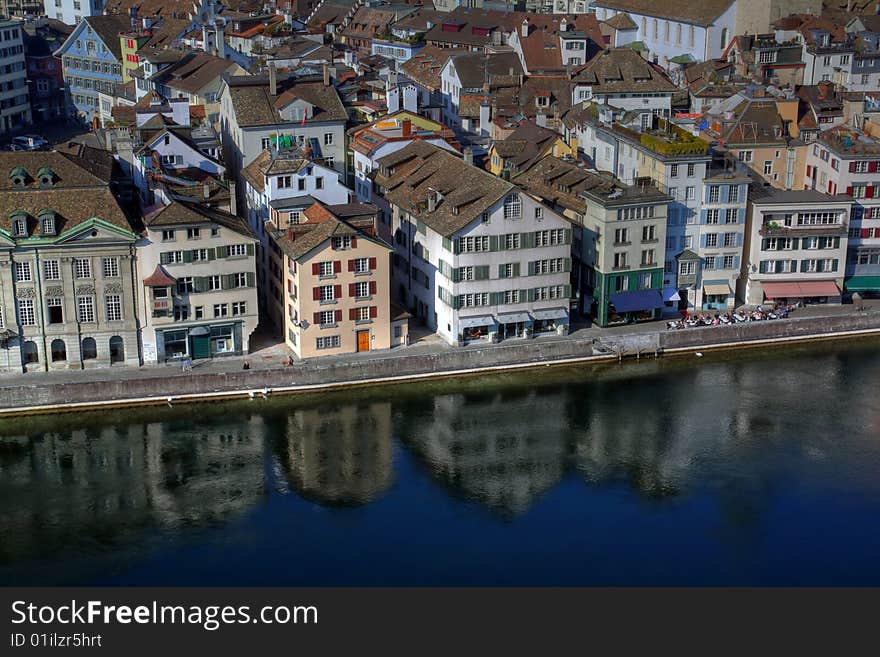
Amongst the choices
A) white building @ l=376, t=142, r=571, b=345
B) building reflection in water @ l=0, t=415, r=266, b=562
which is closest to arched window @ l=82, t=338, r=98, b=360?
building reflection in water @ l=0, t=415, r=266, b=562

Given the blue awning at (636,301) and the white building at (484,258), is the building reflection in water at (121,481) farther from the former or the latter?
the blue awning at (636,301)

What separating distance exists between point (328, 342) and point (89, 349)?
16.8 metres

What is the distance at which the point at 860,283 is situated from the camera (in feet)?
368

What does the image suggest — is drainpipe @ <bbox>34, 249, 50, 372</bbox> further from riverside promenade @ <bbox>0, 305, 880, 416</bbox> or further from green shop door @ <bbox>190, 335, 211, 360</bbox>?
green shop door @ <bbox>190, 335, 211, 360</bbox>

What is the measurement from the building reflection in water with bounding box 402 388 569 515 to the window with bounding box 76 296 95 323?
2303 centimetres

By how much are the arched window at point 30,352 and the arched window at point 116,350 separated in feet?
16.4

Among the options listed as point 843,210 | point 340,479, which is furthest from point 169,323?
A: point 843,210

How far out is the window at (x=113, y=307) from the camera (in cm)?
9369

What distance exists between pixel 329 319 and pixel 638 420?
75.5 feet

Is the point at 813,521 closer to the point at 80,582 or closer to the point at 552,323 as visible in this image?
the point at 552,323

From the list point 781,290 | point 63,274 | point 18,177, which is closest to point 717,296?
point 781,290

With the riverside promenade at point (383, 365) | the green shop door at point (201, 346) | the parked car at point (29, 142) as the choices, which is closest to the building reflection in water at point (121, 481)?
the riverside promenade at point (383, 365)

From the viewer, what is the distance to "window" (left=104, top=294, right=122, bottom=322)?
93688mm

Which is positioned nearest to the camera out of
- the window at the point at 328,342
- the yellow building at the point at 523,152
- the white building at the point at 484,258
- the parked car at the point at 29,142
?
the window at the point at 328,342
